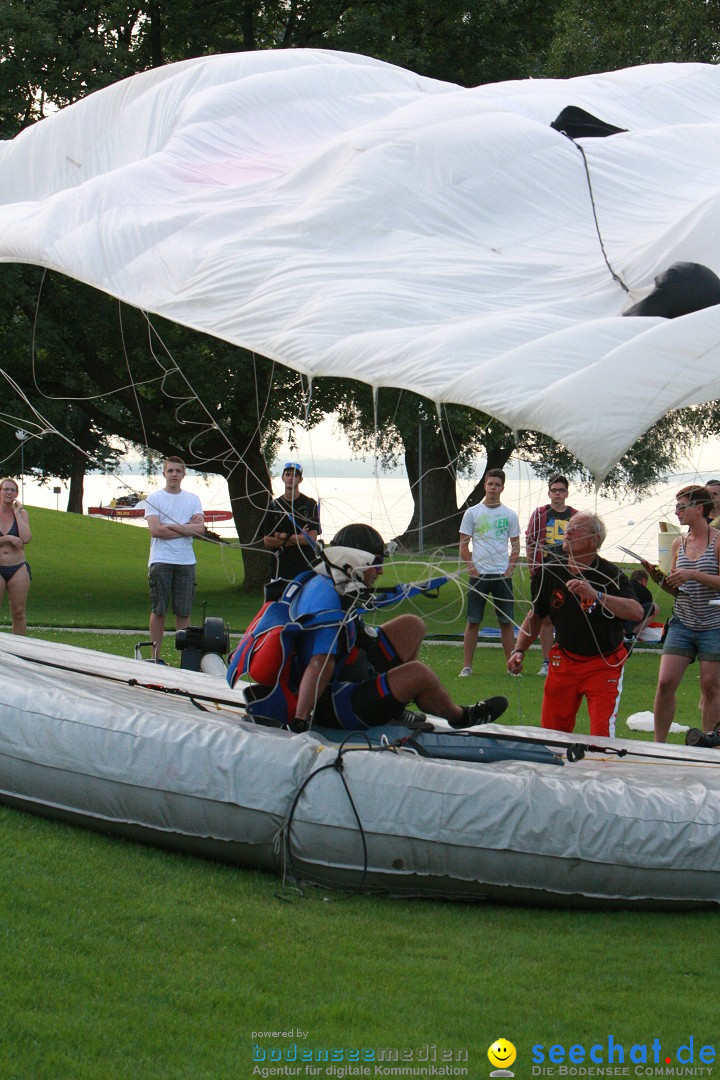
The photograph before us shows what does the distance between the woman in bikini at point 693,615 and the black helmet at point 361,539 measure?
2292 millimetres

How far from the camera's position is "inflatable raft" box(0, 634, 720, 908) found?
15.4ft

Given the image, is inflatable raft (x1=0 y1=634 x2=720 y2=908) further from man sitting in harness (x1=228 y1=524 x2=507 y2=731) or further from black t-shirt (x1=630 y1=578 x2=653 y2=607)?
black t-shirt (x1=630 y1=578 x2=653 y2=607)

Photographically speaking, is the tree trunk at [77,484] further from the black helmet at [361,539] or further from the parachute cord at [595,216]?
the black helmet at [361,539]

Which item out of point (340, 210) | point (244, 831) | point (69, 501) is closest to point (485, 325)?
point (340, 210)

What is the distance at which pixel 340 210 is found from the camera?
5.95m

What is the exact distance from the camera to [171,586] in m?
9.80

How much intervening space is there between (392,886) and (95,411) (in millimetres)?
14272

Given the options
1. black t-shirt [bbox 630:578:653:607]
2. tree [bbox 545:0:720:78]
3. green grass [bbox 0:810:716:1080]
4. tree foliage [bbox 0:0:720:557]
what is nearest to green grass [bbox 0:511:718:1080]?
green grass [bbox 0:810:716:1080]

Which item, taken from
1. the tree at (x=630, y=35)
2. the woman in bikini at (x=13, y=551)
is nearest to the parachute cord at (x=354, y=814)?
the woman in bikini at (x=13, y=551)

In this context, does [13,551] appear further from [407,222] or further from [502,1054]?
[502,1054]

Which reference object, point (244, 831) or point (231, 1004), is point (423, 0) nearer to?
point (244, 831)

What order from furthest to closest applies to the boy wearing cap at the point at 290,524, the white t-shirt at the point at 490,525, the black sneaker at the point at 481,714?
the white t-shirt at the point at 490,525
the boy wearing cap at the point at 290,524
the black sneaker at the point at 481,714

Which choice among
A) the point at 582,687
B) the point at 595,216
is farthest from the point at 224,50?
the point at 582,687

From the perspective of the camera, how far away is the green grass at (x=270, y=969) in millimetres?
3312
